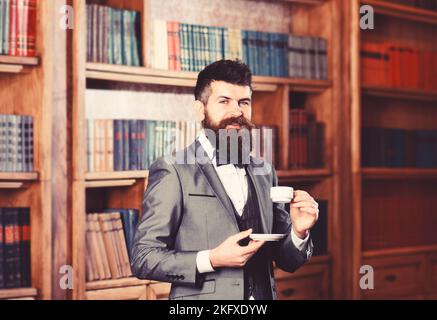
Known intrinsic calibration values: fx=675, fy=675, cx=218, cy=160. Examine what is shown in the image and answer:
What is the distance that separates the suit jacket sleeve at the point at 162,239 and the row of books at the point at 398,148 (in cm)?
168

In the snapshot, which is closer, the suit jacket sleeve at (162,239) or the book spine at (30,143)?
the suit jacket sleeve at (162,239)

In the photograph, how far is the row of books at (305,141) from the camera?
3.26 meters

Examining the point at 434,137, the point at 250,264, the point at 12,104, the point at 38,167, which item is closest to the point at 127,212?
the point at 38,167

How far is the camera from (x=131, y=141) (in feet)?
9.04

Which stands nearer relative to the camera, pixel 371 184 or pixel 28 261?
pixel 28 261

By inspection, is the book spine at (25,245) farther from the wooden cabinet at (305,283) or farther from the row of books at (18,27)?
the wooden cabinet at (305,283)

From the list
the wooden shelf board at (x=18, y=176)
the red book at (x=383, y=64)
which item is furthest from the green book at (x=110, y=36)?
the red book at (x=383, y=64)

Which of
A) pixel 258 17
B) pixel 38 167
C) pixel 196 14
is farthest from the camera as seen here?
pixel 258 17

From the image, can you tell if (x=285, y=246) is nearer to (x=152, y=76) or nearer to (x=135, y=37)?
(x=152, y=76)

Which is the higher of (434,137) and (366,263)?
(434,137)

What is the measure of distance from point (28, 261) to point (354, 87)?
1.77m

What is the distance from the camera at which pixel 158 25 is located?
286 cm

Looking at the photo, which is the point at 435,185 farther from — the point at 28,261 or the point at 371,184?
the point at 28,261
